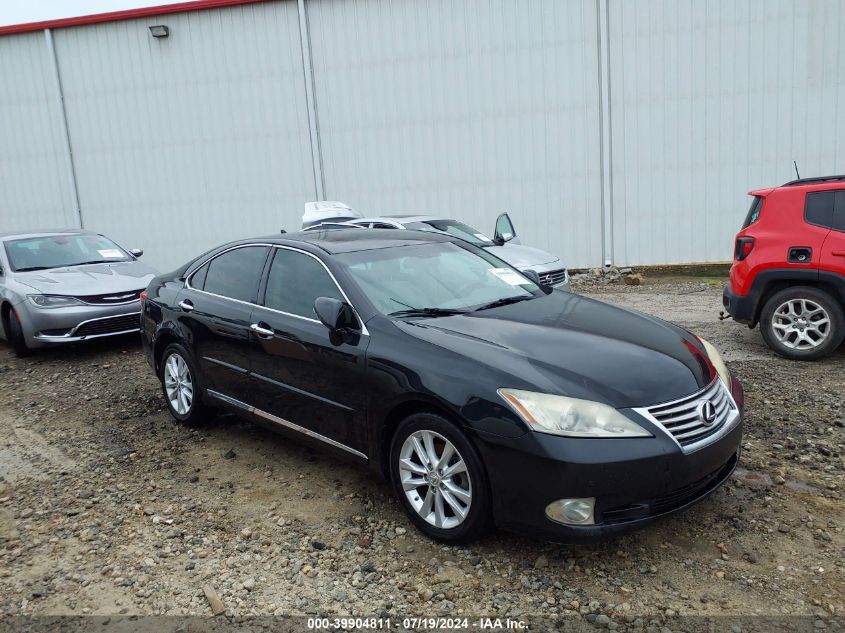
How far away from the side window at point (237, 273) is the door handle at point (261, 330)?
240mm

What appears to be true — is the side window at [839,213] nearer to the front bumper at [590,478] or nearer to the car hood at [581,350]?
the car hood at [581,350]

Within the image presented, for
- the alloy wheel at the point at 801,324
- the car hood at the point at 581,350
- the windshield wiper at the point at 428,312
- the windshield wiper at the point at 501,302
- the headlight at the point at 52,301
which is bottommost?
the alloy wheel at the point at 801,324

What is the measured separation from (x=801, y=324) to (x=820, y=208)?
1054 millimetres

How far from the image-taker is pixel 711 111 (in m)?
12.9

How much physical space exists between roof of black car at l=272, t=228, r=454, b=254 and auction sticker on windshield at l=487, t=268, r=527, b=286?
464 millimetres

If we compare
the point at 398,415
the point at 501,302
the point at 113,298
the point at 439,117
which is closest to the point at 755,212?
the point at 501,302

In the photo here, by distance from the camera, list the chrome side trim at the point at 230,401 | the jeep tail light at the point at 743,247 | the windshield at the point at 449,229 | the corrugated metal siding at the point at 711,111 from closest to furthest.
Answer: the chrome side trim at the point at 230,401, the jeep tail light at the point at 743,247, the windshield at the point at 449,229, the corrugated metal siding at the point at 711,111

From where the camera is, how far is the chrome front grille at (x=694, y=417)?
308 centimetres

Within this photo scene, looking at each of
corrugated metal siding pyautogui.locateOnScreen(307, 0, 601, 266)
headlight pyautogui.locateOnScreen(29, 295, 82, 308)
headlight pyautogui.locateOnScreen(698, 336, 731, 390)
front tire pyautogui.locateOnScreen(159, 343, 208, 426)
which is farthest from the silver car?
corrugated metal siding pyautogui.locateOnScreen(307, 0, 601, 266)

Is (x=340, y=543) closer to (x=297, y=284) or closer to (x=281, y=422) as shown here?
(x=281, y=422)

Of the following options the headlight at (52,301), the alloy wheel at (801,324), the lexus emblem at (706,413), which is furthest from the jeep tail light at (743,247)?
the headlight at (52,301)

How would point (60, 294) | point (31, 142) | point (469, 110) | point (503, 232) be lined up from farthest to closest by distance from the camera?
point (31, 142) < point (469, 110) < point (503, 232) < point (60, 294)

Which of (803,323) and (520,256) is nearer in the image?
(803,323)

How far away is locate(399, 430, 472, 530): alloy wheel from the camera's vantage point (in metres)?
3.28
